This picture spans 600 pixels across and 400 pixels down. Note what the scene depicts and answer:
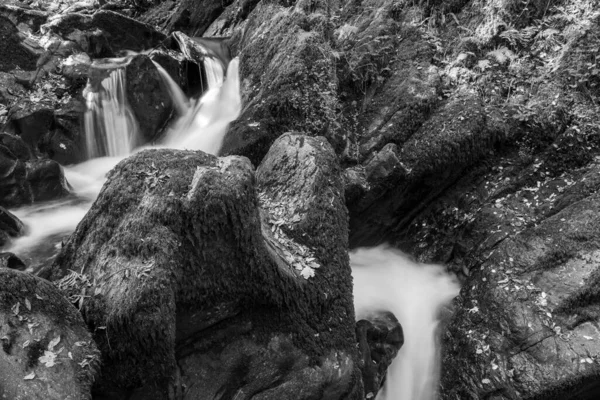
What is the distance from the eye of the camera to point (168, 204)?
4.02 m

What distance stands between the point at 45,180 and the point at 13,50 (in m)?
4.23

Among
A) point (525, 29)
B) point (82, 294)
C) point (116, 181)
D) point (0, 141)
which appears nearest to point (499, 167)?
point (525, 29)

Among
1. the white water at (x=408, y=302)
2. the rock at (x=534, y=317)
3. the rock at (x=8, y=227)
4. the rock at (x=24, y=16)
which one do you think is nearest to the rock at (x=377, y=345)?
the white water at (x=408, y=302)

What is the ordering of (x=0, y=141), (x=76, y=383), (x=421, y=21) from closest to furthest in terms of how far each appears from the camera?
1. (x=76, y=383)
2. (x=0, y=141)
3. (x=421, y=21)

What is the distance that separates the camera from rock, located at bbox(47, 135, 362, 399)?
146 inches

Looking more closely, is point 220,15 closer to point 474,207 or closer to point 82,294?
point 474,207

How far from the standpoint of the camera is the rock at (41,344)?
3041 mm

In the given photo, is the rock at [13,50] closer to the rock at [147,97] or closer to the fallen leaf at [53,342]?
the rock at [147,97]

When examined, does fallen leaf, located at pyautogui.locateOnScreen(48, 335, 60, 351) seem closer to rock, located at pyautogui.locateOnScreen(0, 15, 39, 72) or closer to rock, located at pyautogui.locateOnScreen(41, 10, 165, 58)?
rock, located at pyautogui.locateOnScreen(0, 15, 39, 72)

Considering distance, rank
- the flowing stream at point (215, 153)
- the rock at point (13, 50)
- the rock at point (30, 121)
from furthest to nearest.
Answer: the rock at point (13, 50)
the rock at point (30, 121)
the flowing stream at point (215, 153)

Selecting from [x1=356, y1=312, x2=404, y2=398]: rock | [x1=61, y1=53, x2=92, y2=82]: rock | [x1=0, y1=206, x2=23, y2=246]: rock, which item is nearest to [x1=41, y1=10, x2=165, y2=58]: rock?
[x1=61, y1=53, x2=92, y2=82]: rock

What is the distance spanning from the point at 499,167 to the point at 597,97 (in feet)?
6.93

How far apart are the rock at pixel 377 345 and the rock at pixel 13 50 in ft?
31.1

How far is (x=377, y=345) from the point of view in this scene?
602 centimetres
